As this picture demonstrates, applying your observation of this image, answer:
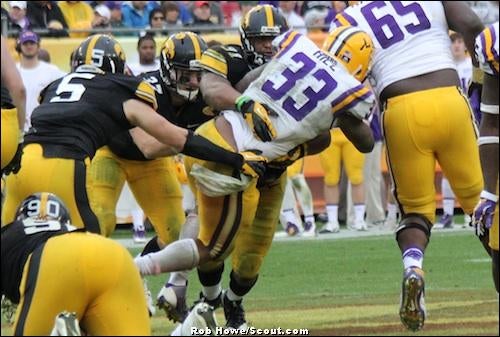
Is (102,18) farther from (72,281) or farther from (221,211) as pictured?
(72,281)

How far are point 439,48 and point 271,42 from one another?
985 millimetres

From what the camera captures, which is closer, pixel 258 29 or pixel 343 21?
pixel 343 21

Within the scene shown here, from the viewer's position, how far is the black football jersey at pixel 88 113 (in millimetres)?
7590

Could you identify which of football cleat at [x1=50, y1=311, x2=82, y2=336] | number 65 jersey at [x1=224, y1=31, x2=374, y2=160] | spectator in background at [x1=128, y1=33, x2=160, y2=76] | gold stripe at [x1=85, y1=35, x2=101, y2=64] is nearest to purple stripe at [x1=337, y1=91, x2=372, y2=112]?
number 65 jersey at [x1=224, y1=31, x2=374, y2=160]

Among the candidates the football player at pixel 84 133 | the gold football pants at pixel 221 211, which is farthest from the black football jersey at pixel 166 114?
the football player at pixel 84 133

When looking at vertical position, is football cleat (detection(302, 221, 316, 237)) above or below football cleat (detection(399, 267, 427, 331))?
below

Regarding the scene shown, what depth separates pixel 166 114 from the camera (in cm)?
894

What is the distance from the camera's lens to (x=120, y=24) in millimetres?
16734

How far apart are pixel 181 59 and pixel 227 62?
0.43 meters

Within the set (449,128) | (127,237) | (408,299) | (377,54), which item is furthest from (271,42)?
(127,237)

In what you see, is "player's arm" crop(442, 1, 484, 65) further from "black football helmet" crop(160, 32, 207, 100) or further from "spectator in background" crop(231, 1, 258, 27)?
"spectator in background" crop(231, 1, 258, 27)

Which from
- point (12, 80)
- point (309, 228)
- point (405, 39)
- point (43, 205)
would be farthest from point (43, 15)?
point (43, 205)

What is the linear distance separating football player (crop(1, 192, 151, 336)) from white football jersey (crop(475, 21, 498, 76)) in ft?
6.31

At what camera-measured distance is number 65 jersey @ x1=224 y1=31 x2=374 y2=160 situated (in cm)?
773
